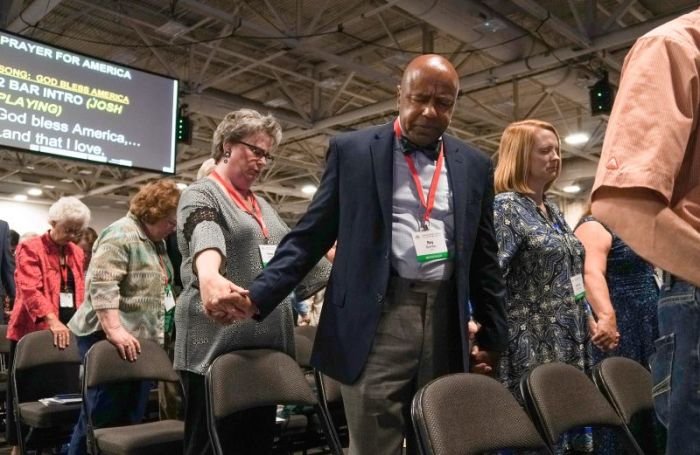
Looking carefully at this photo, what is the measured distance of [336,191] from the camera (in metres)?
1.64

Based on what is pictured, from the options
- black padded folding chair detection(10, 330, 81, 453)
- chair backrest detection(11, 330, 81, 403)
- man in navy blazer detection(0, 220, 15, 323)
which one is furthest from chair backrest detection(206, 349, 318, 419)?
man in navy blazer detection(0, 220, 15, 323)

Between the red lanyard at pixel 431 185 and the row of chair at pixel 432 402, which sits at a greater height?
the red lanyard at pixel 431 185

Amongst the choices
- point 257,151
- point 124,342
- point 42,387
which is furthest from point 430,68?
point 42,387

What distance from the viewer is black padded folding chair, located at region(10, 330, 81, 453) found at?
295 centimetres

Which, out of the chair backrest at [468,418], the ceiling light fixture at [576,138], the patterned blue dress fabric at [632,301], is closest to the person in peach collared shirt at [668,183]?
the chair backrest at [468,418]

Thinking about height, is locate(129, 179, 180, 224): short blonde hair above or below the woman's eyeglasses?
below

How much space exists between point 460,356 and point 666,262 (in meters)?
0.79

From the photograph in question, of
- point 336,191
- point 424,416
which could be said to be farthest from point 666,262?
point 336,191

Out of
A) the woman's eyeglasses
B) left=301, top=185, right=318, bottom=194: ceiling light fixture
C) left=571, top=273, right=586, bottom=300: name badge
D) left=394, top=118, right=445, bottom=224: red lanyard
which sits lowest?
left=571, top=273, right=586, bottom=300: name badge

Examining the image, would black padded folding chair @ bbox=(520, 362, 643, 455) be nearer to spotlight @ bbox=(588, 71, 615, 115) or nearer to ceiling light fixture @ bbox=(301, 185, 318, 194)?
spotlight @ bbox=(588, 71, 615, 115)

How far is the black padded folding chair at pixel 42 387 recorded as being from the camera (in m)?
2.95

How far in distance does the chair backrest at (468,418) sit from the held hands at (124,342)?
157cm

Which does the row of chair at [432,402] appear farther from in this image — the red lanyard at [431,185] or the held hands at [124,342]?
the red lanyard at [431,185]

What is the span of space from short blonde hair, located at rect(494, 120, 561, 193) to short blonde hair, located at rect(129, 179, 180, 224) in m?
1.37
